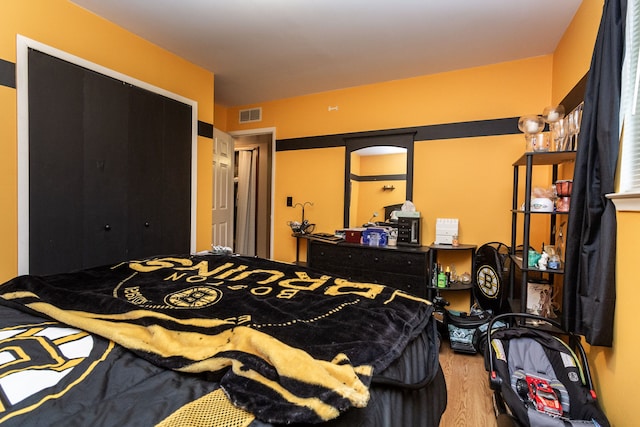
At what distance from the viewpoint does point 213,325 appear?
99 cm

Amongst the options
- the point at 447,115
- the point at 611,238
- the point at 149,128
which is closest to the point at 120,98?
the point at 149,128

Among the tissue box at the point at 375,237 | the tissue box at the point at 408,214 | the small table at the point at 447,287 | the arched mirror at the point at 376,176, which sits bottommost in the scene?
the small table at the point at 447,287

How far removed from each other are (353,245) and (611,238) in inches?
78.1

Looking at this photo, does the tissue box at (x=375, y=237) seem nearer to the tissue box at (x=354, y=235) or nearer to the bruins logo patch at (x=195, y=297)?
the tissue box at (x=354, y=235)

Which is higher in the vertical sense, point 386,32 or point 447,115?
point 386,32

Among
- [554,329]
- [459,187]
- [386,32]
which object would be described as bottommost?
[554,329]

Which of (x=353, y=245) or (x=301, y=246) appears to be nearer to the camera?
(x=353, y=245)

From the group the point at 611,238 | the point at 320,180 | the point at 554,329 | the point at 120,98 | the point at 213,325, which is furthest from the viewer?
the point at 320,180

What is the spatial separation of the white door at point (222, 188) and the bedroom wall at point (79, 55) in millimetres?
547

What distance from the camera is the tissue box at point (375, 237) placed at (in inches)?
120

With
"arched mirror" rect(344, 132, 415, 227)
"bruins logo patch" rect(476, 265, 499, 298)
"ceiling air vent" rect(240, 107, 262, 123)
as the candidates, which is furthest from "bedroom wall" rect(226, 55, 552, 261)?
"ceiling air vent" rect(240, 107, 262, 123)

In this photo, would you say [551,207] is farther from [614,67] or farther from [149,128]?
[149,128]

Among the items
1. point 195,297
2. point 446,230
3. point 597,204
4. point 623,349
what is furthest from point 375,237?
point 195,297

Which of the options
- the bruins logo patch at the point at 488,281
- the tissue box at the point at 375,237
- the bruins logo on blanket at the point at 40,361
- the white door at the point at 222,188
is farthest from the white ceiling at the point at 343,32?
the bruins logo on blanket at the point at 40,361
